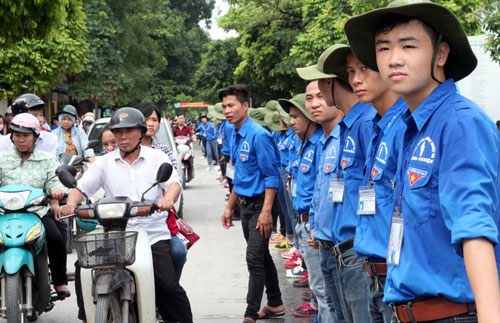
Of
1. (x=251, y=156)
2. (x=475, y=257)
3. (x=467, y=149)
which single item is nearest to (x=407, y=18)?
(x=467, y=149)

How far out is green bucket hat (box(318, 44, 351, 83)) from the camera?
14.1ft

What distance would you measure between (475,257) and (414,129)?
25.6 inches

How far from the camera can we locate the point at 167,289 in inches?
210

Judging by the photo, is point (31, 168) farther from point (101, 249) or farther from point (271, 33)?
point (271, 33)

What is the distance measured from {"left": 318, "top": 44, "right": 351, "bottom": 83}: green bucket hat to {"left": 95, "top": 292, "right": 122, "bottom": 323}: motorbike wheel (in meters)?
1.91

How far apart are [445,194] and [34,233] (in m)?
4.48

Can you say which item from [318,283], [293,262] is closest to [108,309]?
[318,283]

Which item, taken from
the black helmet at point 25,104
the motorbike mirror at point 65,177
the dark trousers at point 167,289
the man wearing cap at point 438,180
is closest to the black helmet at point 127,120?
the motorbike mirror at point 65,177

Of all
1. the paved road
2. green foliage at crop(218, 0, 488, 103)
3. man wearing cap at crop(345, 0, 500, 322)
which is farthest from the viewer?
green foliage at crop(218, 0, 488, 103)

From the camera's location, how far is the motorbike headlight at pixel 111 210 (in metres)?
4.76

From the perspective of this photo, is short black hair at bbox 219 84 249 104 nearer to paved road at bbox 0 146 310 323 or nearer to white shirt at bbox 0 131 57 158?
paved road at bbox 0 146 310 323

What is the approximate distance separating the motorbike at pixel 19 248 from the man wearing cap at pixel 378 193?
10.9ft

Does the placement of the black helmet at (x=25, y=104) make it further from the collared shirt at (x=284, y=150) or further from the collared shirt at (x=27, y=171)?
the collared shirt at (x=284, y=150)

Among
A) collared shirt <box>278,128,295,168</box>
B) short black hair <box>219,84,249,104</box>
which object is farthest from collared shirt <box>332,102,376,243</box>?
collared shirt <box>278,128,295,168</box>
